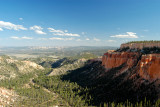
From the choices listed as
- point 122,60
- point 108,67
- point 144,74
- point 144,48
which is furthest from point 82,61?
point 144,74

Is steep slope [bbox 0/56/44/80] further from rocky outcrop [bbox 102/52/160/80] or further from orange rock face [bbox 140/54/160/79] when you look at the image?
orange rock face [bbox 140/54/160/79]

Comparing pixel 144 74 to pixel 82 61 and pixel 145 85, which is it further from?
pixel 82 61

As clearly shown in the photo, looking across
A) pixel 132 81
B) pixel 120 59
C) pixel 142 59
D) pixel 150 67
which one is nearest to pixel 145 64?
pixel 150 67

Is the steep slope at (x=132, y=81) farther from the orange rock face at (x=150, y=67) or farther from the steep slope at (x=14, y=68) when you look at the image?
the steep slope at (x=14, y=68)

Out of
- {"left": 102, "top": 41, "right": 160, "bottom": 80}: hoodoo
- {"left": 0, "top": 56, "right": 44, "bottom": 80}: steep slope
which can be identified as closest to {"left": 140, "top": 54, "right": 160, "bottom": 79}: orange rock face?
{"left": 102, "top": 41, "right": 160, "bottom": 80}: hoodoo

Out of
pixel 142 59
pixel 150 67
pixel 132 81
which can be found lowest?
pixel 132 81

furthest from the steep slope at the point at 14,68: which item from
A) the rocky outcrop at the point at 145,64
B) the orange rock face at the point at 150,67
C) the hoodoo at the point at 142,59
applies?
the orange rock face at the point at 150,67

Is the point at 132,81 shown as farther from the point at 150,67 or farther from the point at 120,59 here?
the point at 120,59

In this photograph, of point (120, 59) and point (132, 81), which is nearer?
point (132, 81)
